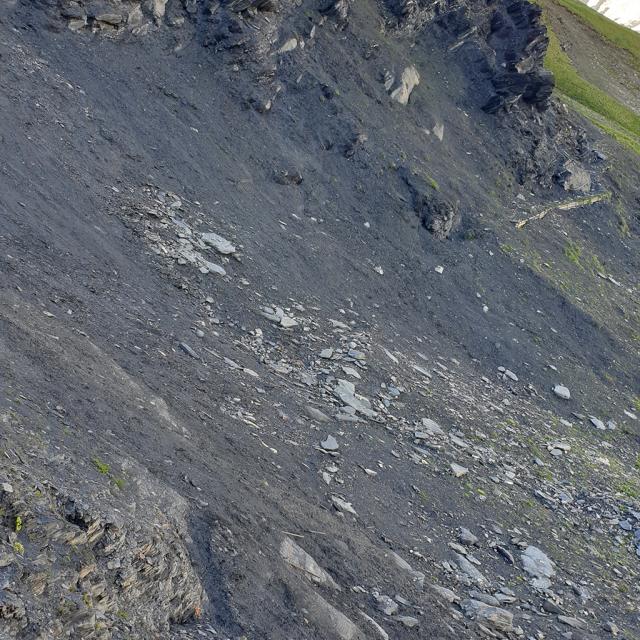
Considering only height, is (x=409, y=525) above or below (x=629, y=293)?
below

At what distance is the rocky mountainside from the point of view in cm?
995

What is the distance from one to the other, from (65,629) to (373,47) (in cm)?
2836

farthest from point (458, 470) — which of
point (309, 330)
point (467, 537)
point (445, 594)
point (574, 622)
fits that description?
point (309, 330)

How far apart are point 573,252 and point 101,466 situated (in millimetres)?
26601

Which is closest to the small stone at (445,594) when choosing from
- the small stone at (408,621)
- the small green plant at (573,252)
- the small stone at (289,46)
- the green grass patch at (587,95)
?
the small stone at (408,621)

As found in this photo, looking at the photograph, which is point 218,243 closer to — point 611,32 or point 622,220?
point 622,220

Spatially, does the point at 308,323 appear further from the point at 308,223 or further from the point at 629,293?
the point at 629,293

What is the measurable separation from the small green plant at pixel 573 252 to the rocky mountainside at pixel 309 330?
135mm

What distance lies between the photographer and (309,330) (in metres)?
19.8

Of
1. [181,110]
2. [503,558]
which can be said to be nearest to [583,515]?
[503,558]

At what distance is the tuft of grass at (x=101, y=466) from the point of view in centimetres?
972

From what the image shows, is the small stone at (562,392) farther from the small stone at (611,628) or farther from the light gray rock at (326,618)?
the light gray rock at (326,618)

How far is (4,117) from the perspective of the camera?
64.7 ft

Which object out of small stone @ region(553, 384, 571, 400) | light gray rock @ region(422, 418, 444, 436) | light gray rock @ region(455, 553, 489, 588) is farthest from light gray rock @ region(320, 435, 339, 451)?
small stone @ region(553, 384, 571, 400)
